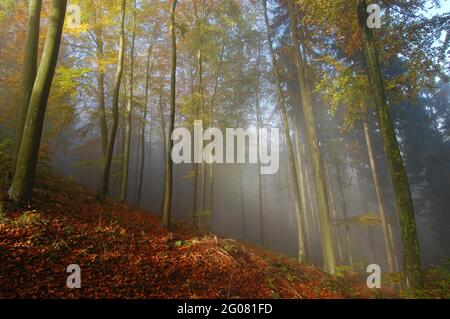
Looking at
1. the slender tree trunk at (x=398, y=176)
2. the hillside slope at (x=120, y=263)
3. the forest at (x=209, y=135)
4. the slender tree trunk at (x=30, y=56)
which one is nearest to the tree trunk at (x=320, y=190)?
the forest at (x=209, y=135)

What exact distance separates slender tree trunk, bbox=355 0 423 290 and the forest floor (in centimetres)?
63

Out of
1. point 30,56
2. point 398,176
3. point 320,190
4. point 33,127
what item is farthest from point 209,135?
point 398,176

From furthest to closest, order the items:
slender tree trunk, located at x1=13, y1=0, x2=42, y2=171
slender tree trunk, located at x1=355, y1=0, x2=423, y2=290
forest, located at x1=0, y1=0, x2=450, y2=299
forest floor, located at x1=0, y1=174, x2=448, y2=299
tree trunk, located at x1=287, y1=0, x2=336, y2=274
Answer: tree trunk, located at x1=287, y1=0, x2=336, y2=274
slender tree trunk, located at x1=13, y1=0, x2=42, y2=171
slender tree trunk, located at x1=355, y1=0, x2=423, y2=290
forest, located at x1=0, y1=0, x2=450, y2=299
forest floor, located at x1=0, y1=174, x2=448, y2=299

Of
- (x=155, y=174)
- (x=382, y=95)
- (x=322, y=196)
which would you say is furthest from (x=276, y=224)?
(x=382, y=95)

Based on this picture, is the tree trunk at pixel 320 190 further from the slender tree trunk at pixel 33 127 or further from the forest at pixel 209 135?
the slender tree trunk at pixel 33 127

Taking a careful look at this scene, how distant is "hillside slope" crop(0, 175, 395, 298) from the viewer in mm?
4844

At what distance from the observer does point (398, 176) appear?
679 cm

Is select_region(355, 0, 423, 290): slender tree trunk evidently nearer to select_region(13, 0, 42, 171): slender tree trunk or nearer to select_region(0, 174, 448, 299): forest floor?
select_region(0, 174, 448, 299): forest floor

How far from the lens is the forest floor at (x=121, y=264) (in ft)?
15.9

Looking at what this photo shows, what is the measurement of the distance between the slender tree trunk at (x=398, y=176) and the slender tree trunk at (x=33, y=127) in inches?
341

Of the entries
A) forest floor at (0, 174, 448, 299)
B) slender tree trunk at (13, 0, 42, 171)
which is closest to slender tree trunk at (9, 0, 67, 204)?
forest floor at (0, 174, 448, 299)

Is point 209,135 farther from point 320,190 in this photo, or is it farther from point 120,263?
point 120,263
